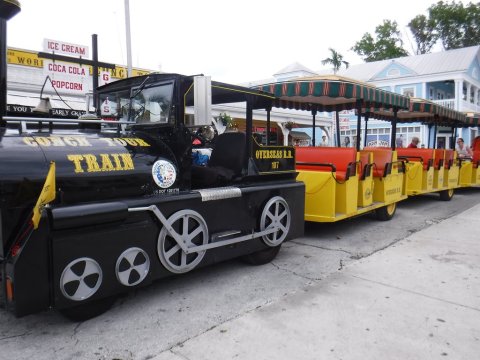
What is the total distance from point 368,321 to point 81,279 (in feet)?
8.00

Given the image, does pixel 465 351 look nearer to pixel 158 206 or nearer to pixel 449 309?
pixel 449 309

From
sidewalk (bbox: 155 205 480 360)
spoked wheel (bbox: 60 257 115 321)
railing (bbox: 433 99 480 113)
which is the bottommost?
sidewalk (bbox: 155 205 480 360)

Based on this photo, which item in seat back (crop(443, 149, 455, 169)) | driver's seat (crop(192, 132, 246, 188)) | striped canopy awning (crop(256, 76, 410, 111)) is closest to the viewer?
driver's seat (crop(192, 132, 246, 188))

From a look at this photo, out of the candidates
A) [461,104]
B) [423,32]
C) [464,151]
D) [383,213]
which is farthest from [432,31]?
[383,213]

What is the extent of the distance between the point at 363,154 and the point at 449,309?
12.9 ft

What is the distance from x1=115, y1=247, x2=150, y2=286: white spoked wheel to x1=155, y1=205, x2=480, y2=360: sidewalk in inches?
29.3

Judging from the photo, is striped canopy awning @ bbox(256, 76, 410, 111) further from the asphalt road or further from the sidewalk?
the sidewalk

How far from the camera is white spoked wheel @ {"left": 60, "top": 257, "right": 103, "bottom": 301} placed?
3047mm

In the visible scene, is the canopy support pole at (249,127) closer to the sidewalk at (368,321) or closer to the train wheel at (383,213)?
the sidewalk at (368,321)

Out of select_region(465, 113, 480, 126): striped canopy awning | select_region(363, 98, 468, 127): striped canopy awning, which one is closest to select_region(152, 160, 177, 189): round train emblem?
select_region(363, 98, 468, 127): striped canopy awning

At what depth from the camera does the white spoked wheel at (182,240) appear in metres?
3.71

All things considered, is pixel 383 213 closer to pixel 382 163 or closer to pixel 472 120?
pixel 382 163

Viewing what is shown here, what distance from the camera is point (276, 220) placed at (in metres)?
4.91

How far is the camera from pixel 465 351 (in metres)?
3.05
